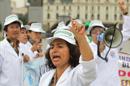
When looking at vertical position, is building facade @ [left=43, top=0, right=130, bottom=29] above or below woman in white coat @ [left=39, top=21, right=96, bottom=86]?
below

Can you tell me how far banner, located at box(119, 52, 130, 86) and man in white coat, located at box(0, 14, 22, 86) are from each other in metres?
1.45

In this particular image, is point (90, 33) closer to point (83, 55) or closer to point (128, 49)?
point (128, 49)

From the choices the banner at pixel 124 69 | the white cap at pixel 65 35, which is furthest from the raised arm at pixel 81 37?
the banner at pixel 124 69

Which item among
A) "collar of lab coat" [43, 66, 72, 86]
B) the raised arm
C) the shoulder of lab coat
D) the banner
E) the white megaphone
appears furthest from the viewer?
the banner

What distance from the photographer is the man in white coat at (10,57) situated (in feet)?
18.5

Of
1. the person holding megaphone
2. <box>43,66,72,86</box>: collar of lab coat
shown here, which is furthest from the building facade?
<box>43,66,72,86</box>: collar of lab coat

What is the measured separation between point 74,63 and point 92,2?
118 meters

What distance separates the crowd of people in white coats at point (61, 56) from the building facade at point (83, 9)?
10995 cm

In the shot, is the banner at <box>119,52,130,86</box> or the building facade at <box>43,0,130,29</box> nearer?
the banner at <box>119,52,130,86</box>

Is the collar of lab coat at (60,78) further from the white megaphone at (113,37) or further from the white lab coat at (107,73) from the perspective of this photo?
the white lab coat at (107,73)

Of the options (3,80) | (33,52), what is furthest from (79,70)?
(33,52)

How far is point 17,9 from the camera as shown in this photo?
116875 millimetres

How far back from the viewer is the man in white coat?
221 inches

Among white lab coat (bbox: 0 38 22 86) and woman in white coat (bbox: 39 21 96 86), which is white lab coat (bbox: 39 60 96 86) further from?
white lab coat (bbox: 0 38 22 86)
